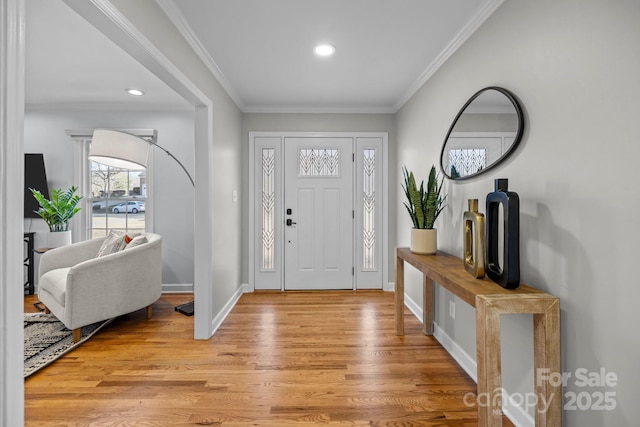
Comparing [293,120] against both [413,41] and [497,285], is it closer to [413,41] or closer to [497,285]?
[413,41]

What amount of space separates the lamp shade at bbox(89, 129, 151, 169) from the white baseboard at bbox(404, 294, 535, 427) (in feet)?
10.5

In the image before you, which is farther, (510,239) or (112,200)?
(112,200)

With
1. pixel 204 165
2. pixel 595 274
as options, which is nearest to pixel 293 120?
pixel 204 165

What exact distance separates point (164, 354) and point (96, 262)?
39.7 inches

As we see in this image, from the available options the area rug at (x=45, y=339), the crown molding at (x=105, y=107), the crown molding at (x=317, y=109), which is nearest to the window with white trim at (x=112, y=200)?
the crown molding at (x=105, y=107)

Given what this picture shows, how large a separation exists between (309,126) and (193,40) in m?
1.89

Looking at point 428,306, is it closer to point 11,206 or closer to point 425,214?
Answer: point 425,214

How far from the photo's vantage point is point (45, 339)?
8.63ft

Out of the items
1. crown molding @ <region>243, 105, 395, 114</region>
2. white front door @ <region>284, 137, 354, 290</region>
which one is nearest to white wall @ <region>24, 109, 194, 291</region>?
crown molding @ <region>243, 105, 395, 114</region>

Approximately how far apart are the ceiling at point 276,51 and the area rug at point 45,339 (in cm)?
238

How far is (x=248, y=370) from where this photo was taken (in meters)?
2.18

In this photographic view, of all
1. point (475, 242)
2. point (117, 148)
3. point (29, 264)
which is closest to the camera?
point (475, 242)

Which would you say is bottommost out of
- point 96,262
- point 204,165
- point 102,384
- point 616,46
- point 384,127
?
point 102,384

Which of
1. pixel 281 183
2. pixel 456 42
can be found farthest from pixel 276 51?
pixel 281 183
